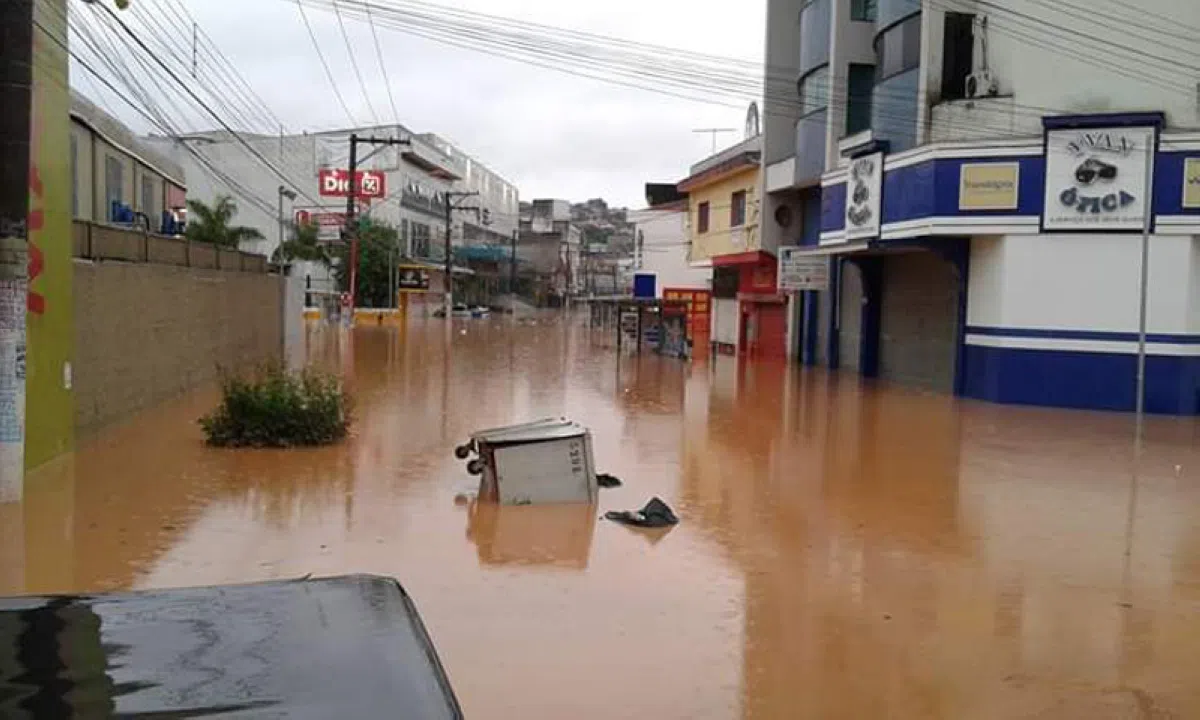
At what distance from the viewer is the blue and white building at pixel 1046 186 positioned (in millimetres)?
21828

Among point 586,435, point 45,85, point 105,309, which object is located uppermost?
point 45,85

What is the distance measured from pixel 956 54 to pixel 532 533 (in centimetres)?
1834

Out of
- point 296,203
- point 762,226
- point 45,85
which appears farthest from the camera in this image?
point 296,203

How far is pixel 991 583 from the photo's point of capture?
8805mm

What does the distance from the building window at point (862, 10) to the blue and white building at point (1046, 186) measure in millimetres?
4485

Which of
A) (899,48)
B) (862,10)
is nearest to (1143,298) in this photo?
(899,48)

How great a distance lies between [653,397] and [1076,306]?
27.4ft

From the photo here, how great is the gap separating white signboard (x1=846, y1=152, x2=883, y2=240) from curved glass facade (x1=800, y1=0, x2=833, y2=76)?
6507 millimetres

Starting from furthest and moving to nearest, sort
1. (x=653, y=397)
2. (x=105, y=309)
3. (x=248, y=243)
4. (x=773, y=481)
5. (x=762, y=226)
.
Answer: (x=248, y=243), (x=762, y=226), (x=653, y=397), (x=105, y=309), (x=773, y=481)

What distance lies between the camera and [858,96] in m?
31.0

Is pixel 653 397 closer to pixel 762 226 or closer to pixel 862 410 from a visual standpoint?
pixel 862 410

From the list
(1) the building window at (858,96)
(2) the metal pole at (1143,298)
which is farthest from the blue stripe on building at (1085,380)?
(1) the building window at (858,96)

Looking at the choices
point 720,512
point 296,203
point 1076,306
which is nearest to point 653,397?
point 1076,306

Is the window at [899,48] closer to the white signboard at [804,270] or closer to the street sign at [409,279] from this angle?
the white signboard at [804,270]
